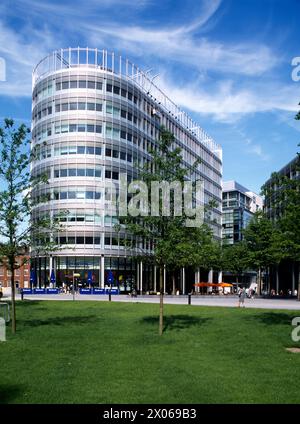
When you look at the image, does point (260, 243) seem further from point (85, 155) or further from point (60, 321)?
point (60, 321)

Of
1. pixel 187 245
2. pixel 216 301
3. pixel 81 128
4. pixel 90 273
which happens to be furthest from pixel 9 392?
pixel 81 128

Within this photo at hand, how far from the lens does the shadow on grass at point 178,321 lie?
72.6 feet

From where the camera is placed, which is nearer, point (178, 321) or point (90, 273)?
point (178, 321)

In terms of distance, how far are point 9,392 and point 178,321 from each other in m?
14.7

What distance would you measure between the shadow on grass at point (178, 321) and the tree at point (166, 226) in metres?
2.52

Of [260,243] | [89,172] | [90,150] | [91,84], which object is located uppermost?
[91,84]

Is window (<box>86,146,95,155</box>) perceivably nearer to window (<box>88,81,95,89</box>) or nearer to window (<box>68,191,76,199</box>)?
window (<box>68,191,76,199</box>)

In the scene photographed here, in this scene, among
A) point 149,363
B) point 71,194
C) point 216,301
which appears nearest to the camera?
point 149,363

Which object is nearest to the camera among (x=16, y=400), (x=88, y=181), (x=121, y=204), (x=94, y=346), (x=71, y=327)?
(x=16, y=400)

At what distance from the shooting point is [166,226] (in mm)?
20250

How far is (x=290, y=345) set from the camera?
16.8m

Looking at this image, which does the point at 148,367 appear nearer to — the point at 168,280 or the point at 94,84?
the point at 94,84

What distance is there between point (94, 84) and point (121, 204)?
65.2 metres

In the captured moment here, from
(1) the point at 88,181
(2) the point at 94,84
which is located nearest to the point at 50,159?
(1) the point at 88,181
